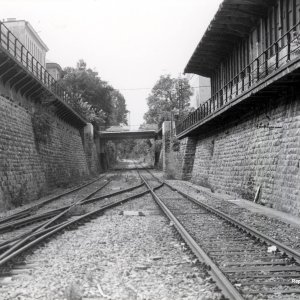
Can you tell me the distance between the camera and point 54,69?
66.6m

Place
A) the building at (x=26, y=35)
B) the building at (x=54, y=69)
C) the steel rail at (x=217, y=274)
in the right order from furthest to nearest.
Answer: the building at (x=54, y=69) < the building at (x=26, y=35) < the steel rail at (x=217, y=274)

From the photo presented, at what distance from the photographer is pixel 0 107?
17500mm

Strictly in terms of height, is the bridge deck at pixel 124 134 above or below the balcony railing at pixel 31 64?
below

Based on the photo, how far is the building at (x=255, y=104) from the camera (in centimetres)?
1278

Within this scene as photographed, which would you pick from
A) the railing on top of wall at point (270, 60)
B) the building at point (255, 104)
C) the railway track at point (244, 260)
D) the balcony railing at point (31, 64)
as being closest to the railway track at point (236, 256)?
the railway track at point (244, 260)

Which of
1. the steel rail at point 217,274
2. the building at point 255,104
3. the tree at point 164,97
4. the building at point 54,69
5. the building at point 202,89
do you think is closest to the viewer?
the steel rail at point 217,274

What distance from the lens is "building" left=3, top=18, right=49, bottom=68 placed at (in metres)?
51.0

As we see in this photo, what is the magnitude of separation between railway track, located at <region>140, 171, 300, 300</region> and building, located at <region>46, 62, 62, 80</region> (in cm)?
5876

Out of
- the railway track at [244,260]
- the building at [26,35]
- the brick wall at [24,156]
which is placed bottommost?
the railway track at [244,260]

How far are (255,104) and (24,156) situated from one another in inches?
416

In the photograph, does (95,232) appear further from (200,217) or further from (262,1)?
(262,1)

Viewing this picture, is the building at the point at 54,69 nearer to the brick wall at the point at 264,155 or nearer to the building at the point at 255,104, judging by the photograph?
the building at the point at 255,104

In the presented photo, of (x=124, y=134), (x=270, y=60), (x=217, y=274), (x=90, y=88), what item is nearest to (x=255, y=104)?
(x=270, y=60)

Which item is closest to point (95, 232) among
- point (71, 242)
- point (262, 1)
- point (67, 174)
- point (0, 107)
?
point (71, 242)
